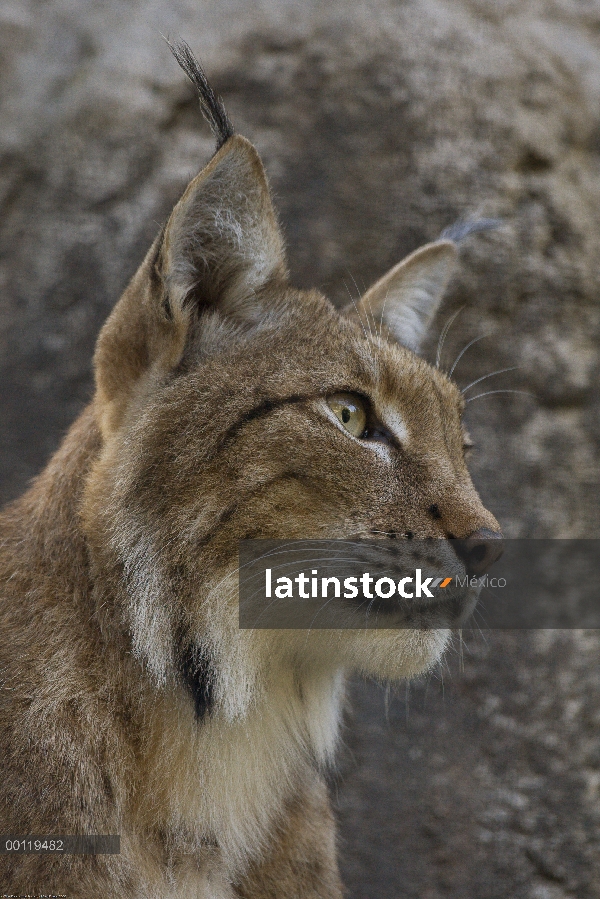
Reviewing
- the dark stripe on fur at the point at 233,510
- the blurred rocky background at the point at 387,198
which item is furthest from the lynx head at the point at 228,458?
the blurred rocky background at the point at 387,198

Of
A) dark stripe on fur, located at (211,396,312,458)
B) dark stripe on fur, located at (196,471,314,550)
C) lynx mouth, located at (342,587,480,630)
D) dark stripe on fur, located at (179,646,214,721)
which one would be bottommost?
dark stripe on fur, located at (179,646,214,721)

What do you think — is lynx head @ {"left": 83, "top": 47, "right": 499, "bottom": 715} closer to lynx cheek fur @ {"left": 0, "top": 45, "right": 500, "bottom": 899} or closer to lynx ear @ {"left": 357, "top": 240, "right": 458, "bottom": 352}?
lynx cheek fur @ {"left": 0, "top": 45, "right": 500, "bottom": 899}

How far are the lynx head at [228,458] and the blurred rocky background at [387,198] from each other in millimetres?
1934

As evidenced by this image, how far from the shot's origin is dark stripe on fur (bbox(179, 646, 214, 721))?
8.69 feet

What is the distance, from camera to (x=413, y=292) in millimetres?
3760

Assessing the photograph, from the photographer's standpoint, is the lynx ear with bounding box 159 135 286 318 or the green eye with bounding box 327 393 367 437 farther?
the green eye with bounding box 327 393 367 437

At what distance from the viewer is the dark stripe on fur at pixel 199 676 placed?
2.65 metres

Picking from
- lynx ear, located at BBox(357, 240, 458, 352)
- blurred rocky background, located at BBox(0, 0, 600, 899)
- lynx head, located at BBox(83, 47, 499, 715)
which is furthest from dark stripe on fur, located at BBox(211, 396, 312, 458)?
blurred rocky background, located at BBox(0, 0, 600, 899)

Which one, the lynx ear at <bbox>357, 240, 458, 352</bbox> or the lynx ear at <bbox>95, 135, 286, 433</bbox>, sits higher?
the lynx ear at <bbox>357, 240, 458, 352</bbox>

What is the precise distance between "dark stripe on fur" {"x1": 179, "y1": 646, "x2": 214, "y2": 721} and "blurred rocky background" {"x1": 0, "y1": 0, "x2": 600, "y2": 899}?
2.03 meters

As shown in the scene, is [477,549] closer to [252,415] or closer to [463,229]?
[252,415]

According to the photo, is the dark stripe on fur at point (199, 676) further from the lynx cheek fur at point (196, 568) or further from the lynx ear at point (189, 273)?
the lynx ear at point (189, 273)

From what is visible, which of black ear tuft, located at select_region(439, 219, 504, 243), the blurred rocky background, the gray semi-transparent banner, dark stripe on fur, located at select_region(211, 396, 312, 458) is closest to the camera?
the gray semi-transparent banner

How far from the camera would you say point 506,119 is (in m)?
5.02
